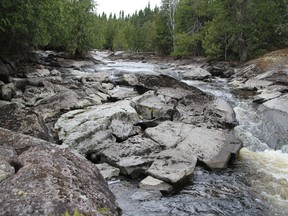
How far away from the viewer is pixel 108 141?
9.27m

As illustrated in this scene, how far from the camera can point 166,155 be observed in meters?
8.42

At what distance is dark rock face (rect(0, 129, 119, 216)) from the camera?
4156 mm

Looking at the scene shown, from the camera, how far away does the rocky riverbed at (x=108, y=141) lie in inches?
184

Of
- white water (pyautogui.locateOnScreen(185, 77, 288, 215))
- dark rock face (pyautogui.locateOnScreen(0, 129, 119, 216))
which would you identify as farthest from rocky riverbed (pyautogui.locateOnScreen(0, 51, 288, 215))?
white water (pyautogui.locateOnScreen(185, 77, 288, 215))

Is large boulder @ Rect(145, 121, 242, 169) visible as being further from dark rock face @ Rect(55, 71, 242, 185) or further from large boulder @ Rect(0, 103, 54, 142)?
large boulder @ Rect(0, 103, 54, 142)

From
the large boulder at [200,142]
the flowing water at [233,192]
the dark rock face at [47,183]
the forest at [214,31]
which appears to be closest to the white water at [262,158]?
the flowing water at [233,192]

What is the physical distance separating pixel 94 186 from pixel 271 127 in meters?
9.44

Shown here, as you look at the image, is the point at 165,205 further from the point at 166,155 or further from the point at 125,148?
the point at 125,148

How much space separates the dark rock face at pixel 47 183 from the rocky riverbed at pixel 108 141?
0.01 metres

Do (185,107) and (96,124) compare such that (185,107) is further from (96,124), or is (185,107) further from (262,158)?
(96,124)

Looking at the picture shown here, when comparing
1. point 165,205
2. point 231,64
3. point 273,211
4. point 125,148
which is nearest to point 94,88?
point 125,148

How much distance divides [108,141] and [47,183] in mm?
4686

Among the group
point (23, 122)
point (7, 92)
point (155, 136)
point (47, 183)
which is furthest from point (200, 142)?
Answer: point (7, 92)

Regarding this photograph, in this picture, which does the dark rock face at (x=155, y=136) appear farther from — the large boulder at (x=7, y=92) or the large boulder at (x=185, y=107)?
the large boulder at (x=7, y=92)
